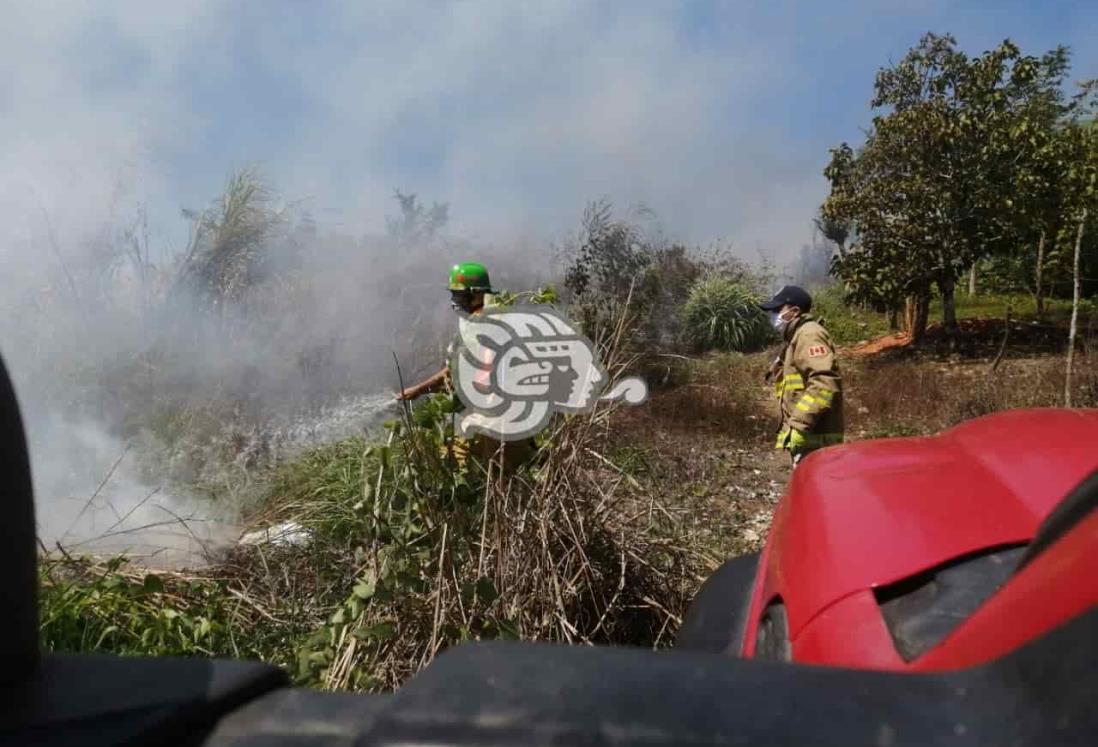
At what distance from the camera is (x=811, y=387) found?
5500mm

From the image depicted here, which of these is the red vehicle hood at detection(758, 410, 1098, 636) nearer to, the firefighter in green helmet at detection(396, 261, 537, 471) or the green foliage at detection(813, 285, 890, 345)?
the firefighter in green helmet at detection(396, 261, 537, 471)

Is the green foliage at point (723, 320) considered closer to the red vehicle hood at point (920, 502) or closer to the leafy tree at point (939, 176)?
the leafy tree at point (939, 176)

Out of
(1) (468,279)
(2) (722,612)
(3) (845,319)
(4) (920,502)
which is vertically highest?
(1) (468,279)

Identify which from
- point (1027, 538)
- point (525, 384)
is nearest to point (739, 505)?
A: point (525, 384)

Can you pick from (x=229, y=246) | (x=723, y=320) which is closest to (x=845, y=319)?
(x=723, y=320)

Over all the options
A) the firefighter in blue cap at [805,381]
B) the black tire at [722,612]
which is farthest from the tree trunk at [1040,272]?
the black tire at [722,612]

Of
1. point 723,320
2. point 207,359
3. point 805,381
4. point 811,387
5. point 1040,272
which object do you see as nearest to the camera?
point 811,387

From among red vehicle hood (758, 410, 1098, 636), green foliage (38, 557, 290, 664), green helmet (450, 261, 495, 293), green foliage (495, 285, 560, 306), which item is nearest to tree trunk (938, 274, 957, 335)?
green helmet (450, 261, 495, 293)

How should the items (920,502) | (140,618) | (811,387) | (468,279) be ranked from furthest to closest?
1. (811,387)
2. (468,279)
3. (140,618)
4. (920,502)

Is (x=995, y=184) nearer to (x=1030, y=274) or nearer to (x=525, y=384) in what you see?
(x=1030, y=274)

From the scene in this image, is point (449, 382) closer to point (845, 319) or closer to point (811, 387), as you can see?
point (811, 387)

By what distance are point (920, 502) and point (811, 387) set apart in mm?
3957

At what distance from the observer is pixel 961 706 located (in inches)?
30.2

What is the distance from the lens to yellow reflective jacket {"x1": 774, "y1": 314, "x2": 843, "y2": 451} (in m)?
5.44
